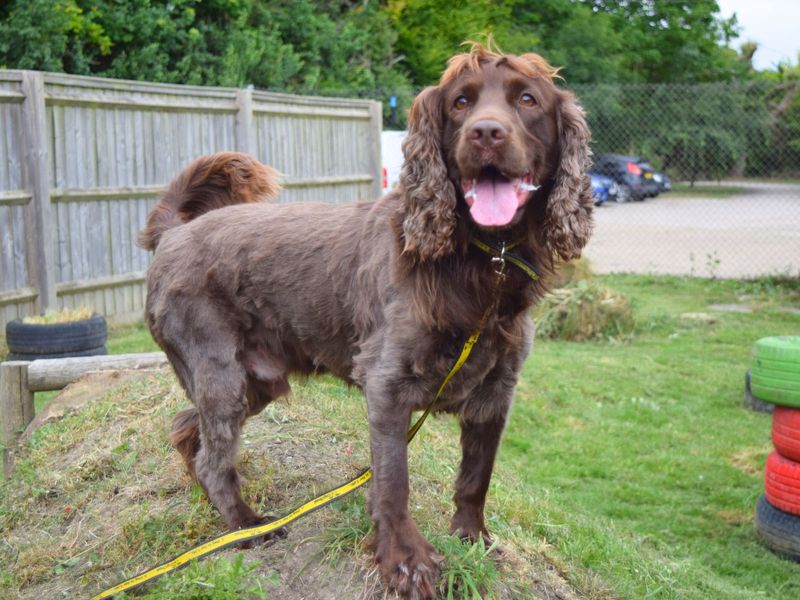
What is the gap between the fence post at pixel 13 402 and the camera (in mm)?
6645

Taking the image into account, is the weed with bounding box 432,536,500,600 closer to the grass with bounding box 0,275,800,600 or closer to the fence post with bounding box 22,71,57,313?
the grass with bounding box 0,275,800,600

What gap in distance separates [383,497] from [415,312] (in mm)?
731

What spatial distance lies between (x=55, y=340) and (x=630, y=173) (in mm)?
12550

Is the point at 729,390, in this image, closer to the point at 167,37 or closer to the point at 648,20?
the point at 167,37

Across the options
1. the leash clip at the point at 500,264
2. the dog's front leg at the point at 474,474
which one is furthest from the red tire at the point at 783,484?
the leash clip at the point at 500,264

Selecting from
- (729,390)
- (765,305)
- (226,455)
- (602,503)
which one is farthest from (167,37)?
(226,455)

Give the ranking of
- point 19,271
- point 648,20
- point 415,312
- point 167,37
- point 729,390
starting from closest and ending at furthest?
point 415,312 → point 729,390 → point 19,271 → point 167,37 → point 648,20

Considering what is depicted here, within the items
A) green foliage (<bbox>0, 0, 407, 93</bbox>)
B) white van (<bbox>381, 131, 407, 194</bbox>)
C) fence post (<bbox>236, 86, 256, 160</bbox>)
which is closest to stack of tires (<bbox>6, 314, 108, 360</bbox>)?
fence post (<bbox>236, 86, 256, 160</bbox>)

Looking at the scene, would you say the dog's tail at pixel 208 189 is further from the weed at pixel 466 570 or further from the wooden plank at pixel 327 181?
the wooden plank at pixel 327 181

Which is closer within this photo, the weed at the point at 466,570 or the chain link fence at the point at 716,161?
the weed at the point at 466,570

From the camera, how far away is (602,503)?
7.07 m

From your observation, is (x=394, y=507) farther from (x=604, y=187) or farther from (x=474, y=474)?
(x=604, y=187)

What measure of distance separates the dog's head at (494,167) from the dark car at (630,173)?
14669mm

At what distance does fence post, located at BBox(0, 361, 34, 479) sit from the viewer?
6645mm
